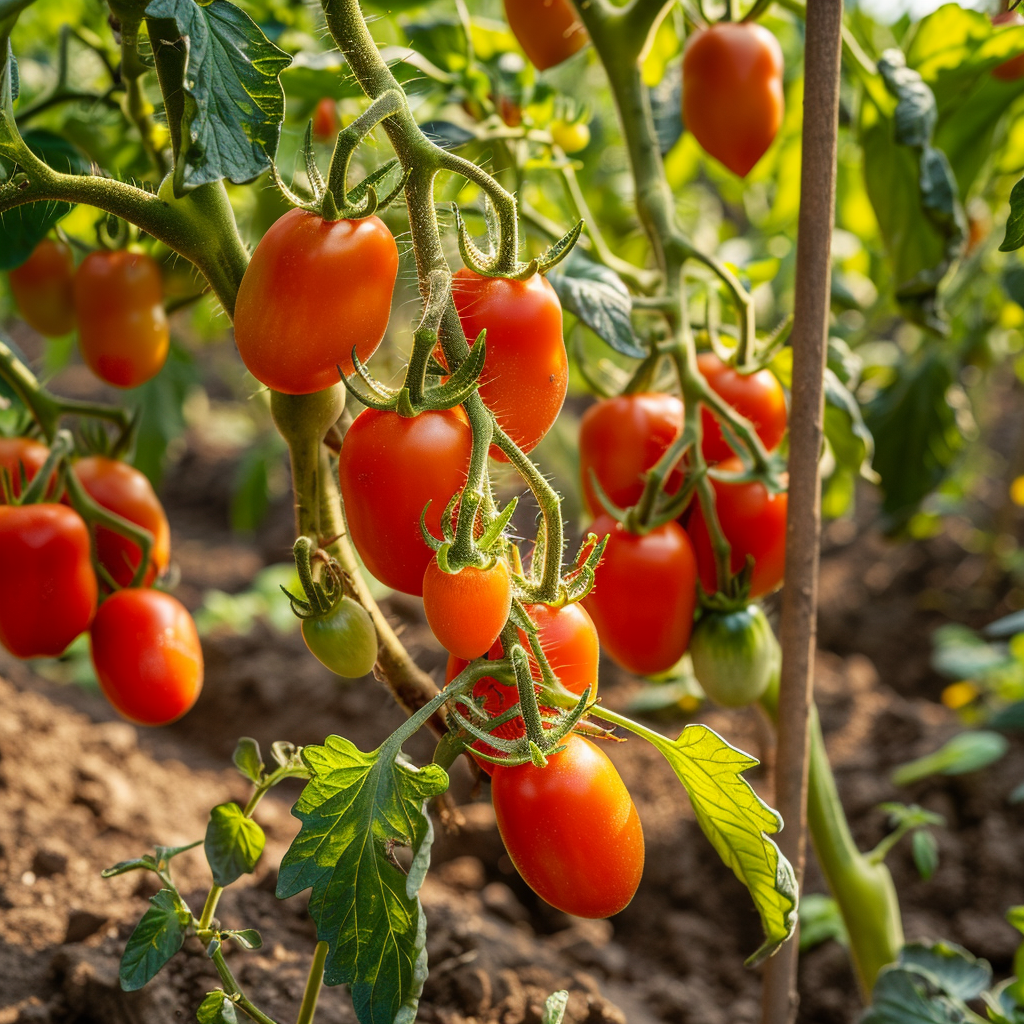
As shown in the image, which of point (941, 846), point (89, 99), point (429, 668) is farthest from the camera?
point (429, 668)

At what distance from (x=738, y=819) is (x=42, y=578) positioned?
23.7 inches

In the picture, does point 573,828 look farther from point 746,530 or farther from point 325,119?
point 325,119

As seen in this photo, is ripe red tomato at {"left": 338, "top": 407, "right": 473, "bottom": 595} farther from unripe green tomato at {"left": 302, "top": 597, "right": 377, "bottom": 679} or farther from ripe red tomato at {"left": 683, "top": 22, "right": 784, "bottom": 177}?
ripe red tomato at {"left": 683, "top": 22, "right": 784, "bottom": 177}

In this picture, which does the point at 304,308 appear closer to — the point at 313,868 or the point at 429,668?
the point at 313,868

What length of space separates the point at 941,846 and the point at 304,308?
1.37 meters

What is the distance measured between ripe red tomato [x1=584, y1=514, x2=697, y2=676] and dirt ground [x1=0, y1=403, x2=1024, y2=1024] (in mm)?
162

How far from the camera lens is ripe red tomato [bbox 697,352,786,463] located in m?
0.91

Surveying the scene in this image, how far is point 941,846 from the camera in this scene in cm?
149

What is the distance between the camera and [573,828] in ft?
1.89

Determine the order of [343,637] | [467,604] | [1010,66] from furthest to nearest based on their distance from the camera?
[1010,66]
[343,637]
[467,604]

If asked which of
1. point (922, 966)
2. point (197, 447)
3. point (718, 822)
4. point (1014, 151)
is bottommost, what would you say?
point (197, 447)

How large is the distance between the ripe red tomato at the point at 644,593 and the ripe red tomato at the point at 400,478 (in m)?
0.31

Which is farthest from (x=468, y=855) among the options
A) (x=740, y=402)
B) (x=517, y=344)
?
(x=517, y=344)

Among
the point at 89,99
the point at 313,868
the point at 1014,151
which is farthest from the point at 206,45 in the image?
the point at 1014,151
